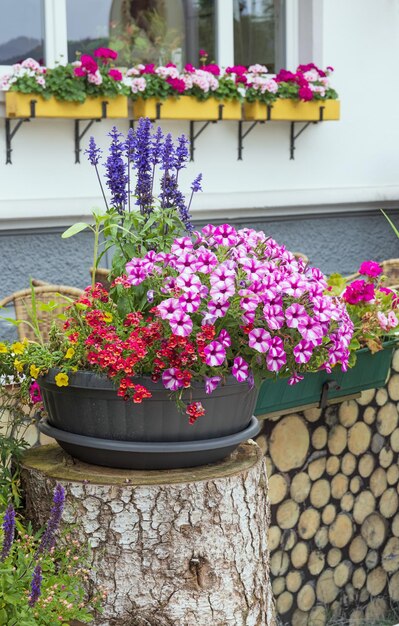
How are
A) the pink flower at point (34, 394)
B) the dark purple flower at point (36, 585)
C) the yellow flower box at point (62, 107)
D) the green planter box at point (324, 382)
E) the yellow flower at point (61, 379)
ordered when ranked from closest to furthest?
the dark purple flower at point (36, 585) → the yellow flower at point (61, 379) → the pink flower at point (34, 394) → the green planter box at point (324, 382) → the yellow flower box at point (62, 107)

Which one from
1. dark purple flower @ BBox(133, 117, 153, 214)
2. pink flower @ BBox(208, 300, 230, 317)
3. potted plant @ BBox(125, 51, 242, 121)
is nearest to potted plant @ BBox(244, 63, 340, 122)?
potted plant @ BBox(125, 51, 242, 121)

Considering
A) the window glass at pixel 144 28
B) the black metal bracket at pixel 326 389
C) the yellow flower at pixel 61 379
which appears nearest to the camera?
the yellow flower at pixel 61 379

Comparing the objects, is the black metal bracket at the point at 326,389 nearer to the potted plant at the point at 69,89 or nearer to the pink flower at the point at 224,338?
the pink flower at the point at 224,338

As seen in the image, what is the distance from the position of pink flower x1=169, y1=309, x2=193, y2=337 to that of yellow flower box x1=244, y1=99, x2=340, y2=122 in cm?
422

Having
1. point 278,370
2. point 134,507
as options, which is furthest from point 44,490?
point 278,370

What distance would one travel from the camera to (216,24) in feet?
21.2

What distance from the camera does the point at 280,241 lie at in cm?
664

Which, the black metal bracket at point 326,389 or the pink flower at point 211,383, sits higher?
the pink flower at point 211,383

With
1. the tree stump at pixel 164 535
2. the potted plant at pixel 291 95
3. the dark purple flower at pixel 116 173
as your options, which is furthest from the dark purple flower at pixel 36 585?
the potted plant at pixel 291 95

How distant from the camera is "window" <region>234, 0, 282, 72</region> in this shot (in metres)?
6.57

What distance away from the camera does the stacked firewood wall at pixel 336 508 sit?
3.53 m

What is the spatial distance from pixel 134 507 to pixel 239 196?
4.10 m

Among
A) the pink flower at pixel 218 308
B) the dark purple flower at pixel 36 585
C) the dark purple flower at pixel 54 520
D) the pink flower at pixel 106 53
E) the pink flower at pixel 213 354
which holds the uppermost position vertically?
the pink flower at pixel 106 53

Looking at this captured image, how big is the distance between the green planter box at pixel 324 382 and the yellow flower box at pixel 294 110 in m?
3.04
